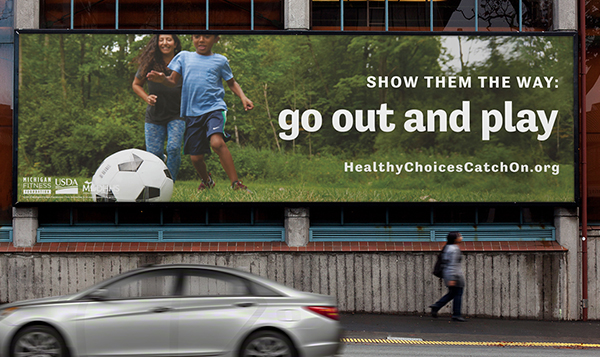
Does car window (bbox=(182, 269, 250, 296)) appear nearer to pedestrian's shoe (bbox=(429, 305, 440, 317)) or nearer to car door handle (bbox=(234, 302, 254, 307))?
car door handle (bbox=(234, 302, 254, 307))

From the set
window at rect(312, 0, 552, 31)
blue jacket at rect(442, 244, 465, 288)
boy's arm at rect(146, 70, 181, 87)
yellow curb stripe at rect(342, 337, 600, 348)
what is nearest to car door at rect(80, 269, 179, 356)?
yellow curb stripe at rect(342, 337, 600, 348)

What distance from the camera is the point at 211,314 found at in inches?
251

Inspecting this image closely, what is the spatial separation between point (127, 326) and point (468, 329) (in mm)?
6508

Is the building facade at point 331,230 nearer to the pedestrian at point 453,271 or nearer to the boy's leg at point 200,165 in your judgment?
the boy's leg at point 200,165

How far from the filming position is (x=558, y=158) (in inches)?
457

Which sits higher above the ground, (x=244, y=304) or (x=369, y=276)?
(x=244, y=304)

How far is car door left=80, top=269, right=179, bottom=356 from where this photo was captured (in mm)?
6254

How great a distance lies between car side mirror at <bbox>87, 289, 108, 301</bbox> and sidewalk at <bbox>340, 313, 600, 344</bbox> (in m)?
4.56

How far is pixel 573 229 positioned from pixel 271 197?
21.4ft

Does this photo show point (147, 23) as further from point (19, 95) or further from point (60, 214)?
point (60, 214)

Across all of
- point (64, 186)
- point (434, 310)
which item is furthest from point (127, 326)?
point (434, 310)

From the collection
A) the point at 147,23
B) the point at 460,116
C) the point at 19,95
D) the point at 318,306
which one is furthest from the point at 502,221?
the point at 19,95

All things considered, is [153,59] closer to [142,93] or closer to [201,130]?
[142,93]

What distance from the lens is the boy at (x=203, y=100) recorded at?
455 inches
